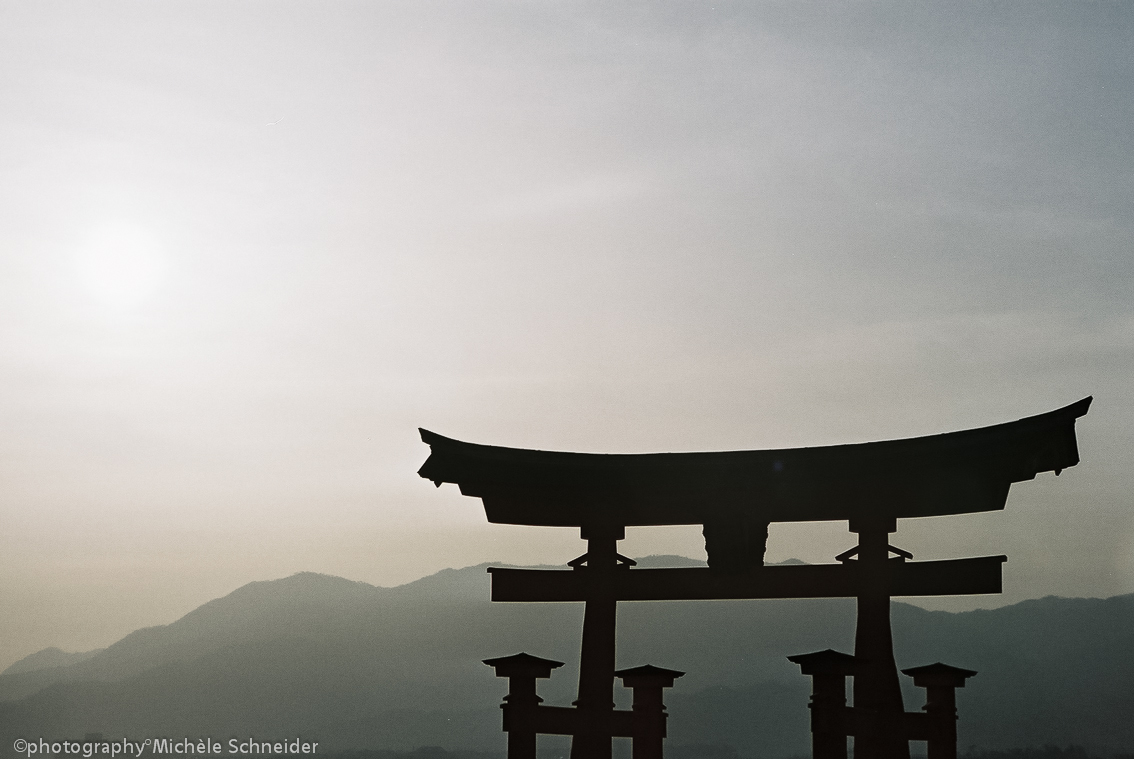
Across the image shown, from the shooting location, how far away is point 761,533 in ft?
35.8

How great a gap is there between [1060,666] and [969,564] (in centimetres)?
16444

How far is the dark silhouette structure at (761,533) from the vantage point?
9727mm

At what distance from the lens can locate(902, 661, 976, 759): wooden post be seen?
10273 millimetres

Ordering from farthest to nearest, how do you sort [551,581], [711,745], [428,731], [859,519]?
[428,731], [711,745], [551,581], [859,519]

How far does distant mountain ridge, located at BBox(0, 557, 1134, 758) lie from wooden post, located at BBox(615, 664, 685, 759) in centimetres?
12285

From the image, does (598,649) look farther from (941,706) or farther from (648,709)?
(941,706)

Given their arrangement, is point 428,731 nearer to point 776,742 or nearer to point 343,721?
point 343,721

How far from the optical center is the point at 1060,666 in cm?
15025

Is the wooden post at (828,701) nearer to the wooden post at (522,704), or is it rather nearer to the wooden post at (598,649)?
the wooden post at (598,649)

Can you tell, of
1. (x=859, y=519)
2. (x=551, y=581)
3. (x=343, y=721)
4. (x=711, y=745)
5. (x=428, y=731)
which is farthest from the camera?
(x=343, y=721)

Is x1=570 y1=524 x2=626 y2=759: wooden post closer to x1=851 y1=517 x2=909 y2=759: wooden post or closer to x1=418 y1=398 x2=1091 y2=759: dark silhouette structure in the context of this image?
x1=418 y1=398 x2=1091 y2=759: dark silhouette structure

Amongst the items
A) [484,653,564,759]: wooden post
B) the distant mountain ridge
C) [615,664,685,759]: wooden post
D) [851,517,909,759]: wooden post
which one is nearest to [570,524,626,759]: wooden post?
[484,653,564,759]: wooden post

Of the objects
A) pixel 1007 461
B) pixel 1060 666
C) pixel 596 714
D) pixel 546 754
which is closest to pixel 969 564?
pixel 1007 461

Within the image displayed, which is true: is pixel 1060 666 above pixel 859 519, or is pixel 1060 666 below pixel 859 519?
below
